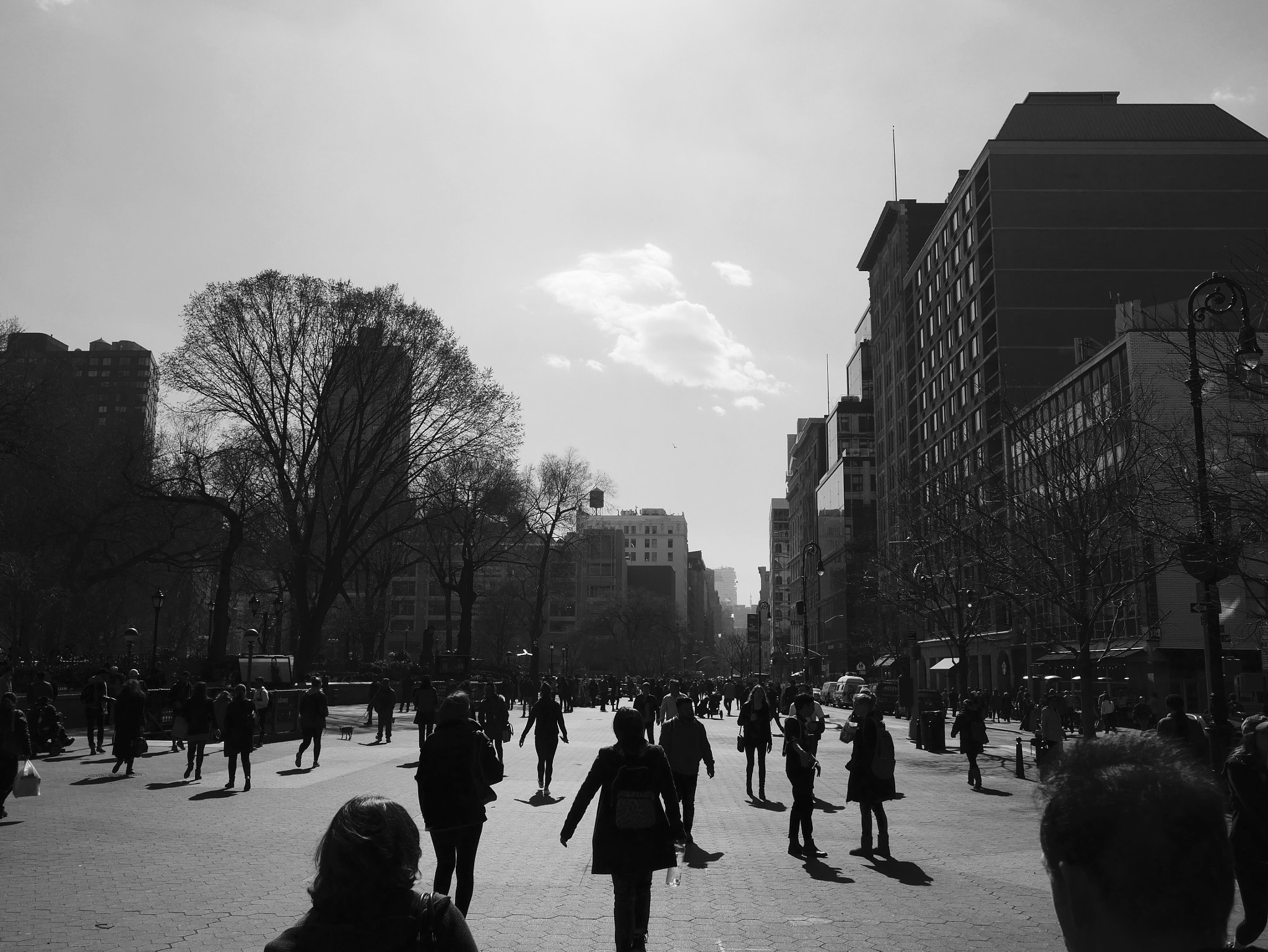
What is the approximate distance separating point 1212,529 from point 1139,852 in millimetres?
15404

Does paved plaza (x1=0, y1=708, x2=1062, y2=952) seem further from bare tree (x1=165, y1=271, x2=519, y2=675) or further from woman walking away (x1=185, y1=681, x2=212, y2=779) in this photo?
bare tree (x1=165, y1=271, x2=519, y2=675)

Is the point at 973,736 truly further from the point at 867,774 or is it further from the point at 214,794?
the point at 214,794

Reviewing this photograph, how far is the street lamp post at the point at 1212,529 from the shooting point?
14.8 m

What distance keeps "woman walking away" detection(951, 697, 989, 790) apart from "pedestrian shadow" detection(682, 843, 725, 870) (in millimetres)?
9318

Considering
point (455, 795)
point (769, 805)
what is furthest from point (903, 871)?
point (769, 805)

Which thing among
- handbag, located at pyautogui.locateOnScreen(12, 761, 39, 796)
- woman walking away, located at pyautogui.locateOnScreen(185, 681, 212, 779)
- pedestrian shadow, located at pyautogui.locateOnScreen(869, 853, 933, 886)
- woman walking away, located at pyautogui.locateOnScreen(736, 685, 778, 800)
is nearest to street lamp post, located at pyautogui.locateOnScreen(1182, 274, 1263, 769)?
pedestrian shadow, located at pyautogui.locateOnScreen(869, 853, 933, 886)

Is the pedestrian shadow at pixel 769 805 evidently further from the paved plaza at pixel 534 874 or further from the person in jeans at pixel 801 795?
the person in jeans at pixel 801 795

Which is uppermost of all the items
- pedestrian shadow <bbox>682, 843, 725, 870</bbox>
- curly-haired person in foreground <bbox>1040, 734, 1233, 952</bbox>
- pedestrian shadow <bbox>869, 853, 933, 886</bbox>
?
curly-haired person in foreground <bbox>1040, 734, 1233, 952</bbox>

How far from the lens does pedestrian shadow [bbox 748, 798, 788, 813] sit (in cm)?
1662

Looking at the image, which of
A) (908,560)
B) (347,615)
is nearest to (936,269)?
(908,560)

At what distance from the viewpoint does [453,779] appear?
782 centimetres

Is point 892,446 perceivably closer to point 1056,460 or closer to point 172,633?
point 172,633

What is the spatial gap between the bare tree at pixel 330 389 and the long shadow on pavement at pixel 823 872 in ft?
96.0

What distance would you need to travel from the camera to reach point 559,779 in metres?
20.7
